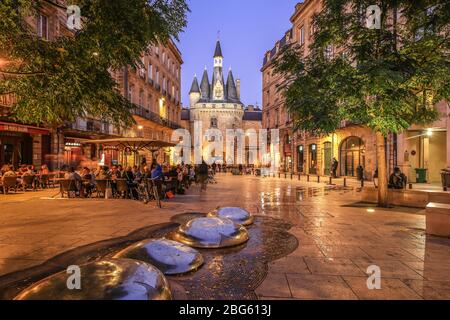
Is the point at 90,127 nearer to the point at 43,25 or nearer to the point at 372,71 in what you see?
the point at 43,25

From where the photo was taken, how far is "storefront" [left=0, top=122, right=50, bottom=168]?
1672 cm

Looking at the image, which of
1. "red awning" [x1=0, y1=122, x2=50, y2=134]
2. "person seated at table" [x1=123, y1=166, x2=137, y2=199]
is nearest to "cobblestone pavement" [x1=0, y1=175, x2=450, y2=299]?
"person seated at table" [x1=123, y1=166, x2=137, y2=199]

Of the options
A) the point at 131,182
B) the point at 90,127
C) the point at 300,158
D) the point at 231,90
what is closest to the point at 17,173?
the point at 131,182

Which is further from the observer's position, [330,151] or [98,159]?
[330,151]

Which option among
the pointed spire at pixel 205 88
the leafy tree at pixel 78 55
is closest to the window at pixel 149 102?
the leafy tree at pixel 78 55

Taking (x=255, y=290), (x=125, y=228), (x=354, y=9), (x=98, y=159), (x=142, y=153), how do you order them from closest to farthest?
(x=255, y=290) → (x=125, y=228) → (x=354, y=9) → (x=98, y=159) → (x=142, y=153)

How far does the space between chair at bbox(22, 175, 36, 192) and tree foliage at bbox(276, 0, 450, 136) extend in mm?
12270

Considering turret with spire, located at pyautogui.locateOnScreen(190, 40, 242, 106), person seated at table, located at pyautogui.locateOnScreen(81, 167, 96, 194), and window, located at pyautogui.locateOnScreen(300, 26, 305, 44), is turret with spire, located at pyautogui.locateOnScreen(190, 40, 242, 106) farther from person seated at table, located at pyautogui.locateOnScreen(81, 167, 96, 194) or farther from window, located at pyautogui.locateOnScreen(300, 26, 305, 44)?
person seated at table, located at pyautogui.locateOnScreen(81, 167, 96, 194)

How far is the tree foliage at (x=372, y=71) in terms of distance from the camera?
8891 millimetres

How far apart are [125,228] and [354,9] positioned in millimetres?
9820

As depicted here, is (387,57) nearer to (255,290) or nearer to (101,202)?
(255,290)

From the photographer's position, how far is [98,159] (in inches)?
1045

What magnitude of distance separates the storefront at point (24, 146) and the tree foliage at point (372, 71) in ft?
44.0

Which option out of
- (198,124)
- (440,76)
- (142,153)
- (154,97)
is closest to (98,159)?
(142,153)
